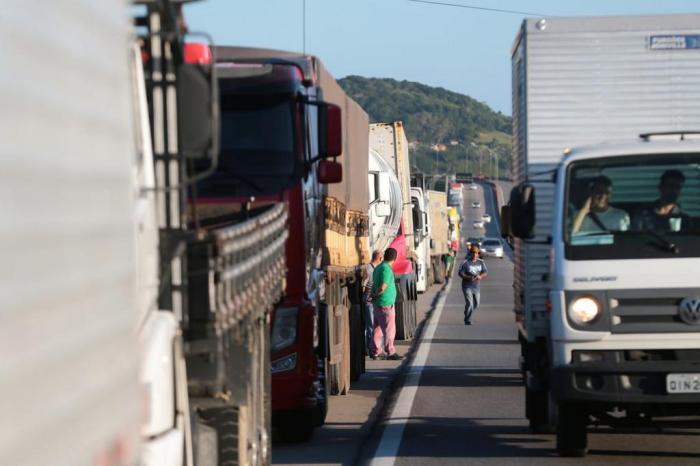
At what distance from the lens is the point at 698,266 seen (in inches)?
425

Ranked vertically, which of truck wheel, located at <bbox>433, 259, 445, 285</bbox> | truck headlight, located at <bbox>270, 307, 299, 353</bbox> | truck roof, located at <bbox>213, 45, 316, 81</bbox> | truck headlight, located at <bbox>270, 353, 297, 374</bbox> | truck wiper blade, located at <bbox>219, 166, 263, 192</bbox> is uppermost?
truck roof, located at <bbox>213, 45, 316, 81</bbox>

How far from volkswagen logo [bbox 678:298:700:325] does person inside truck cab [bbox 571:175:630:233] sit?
0.71 meters

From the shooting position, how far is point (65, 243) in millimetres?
3117

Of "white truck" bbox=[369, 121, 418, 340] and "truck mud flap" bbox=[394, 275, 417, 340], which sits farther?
"white truck" bbox=[369, 121, 418, 340]

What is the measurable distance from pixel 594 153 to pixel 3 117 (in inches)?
349

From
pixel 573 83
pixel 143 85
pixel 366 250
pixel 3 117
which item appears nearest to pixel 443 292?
pixel 366 250

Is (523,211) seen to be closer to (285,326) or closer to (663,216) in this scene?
(663,216)

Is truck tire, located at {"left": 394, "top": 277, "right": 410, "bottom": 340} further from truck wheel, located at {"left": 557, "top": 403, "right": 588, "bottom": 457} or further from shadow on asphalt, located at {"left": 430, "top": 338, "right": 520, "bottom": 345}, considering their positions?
truck wheel, located at {"left": 557, "top": 403, "right": 588, "bottom": 457}

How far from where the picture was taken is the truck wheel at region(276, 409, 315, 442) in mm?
12922

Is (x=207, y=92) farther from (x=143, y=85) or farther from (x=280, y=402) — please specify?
(x=280, y=402)

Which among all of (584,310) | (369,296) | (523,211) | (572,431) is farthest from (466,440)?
(369,296)

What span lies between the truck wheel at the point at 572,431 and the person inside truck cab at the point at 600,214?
4.57ft

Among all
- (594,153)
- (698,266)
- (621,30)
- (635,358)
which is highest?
(621,30)

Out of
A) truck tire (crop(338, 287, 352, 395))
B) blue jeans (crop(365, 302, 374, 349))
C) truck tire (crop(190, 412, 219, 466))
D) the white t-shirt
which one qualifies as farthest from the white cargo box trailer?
blue jeans (crop(365, 302, 374, 349))
